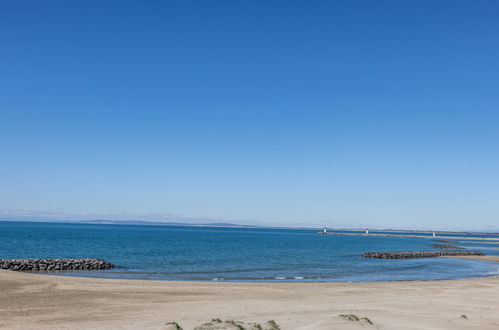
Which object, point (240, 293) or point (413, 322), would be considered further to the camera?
point (240, 293)

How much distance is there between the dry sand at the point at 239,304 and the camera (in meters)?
16.1

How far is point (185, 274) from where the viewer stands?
3853cm

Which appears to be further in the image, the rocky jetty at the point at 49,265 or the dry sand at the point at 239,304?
the rocky jetty at the point at 49,265

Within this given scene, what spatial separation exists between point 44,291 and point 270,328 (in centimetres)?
1827

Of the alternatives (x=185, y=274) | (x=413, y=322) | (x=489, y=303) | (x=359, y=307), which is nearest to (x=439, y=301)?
(x=489, y=303)

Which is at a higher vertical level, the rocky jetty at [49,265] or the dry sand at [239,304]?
the dry sand at [239,304]

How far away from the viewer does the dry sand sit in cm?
1609

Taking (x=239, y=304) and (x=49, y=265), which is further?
(x=49, y=265)

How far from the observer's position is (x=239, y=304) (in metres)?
21.7

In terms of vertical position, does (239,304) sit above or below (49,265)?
above

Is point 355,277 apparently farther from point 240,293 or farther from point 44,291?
point 44,291

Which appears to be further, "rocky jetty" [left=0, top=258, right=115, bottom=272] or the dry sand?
"rocky jetty" [left=0, top=258, right=115, bottom=272]

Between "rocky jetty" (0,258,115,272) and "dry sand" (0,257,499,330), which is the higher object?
"dry sand" (0,257,499,330)

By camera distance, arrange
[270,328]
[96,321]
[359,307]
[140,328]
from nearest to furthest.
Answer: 1. [270,328]
2. [140,328]
3. [96,321]
4. [359,307]
